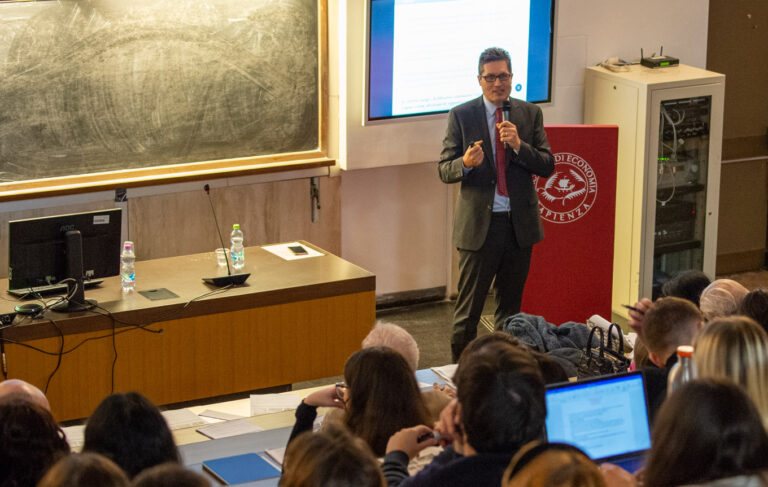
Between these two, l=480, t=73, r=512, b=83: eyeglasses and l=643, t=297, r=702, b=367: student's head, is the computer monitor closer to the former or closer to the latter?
l=480, t=73, r=512, b=83: eyeglasses

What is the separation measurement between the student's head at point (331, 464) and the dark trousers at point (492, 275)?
3.22 metres

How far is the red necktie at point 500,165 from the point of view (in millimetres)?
5211

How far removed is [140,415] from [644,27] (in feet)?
17.5

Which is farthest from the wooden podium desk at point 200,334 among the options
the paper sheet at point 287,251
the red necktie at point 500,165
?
the red necktie at point 500,165

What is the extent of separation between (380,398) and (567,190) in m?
3.56

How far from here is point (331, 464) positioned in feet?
6.58

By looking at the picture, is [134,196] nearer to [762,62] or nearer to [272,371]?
[272,371]

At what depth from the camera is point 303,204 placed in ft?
20.8

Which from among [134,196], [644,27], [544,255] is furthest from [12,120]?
[644,27]

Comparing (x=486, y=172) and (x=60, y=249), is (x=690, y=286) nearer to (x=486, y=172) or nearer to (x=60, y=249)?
(x=486, y=172)

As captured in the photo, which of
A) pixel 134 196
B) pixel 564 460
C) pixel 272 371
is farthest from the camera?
pixel 134 196

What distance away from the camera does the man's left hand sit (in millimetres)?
5016

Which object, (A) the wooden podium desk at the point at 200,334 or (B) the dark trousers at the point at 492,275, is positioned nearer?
(A) the wooden podium desk at the point at 200,334

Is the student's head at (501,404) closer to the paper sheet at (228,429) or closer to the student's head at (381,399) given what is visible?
the student's head at (381,399)
